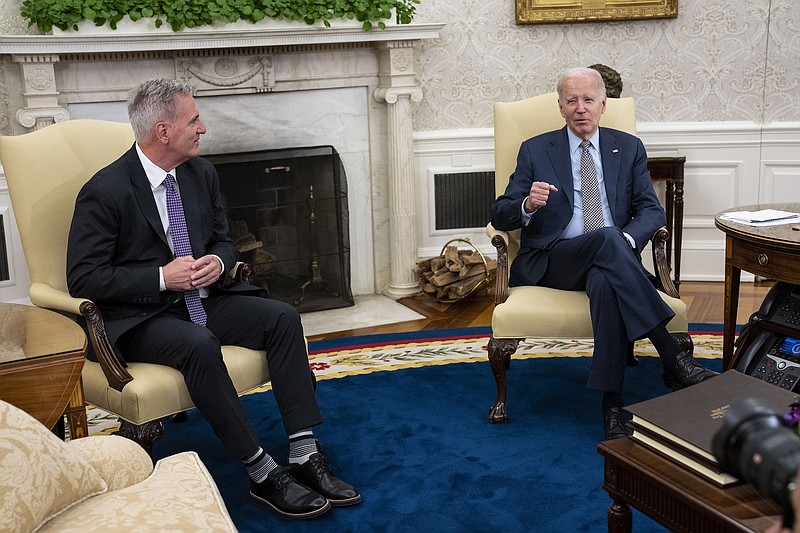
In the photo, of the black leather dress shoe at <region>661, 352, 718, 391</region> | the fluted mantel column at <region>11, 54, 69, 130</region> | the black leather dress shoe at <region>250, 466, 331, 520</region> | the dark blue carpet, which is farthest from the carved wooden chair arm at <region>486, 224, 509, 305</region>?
the fluted mantel column at <region>11, 54, 69, 130</region>

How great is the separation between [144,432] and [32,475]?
1.08 meters


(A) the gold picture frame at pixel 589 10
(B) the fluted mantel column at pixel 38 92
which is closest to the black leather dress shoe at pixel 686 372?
(A) the gold picture frame at pixel 589 10

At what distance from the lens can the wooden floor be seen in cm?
462

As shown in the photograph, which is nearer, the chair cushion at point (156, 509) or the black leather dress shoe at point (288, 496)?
the chair cushion at point (156, 509)

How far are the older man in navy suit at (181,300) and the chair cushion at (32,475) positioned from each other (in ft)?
3.29

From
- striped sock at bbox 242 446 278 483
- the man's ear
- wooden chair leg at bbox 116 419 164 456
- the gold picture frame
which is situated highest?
the gold picture frame

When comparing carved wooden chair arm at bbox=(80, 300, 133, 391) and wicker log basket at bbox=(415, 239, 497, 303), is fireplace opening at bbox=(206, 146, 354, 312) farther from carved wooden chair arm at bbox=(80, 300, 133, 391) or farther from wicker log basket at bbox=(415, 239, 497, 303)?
carved wooden chair arm at bbox=(80, 300, 133, 391)

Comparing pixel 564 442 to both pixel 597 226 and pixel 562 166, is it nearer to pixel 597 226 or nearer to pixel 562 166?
pixel 597 226

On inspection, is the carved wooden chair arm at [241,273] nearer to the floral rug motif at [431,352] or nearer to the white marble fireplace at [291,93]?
the floral rug motif at [431,352]

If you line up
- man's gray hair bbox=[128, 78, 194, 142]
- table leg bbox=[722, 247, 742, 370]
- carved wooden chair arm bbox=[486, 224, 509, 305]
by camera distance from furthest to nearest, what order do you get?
carved wooden chair arm bbox=[486, 224, 509, 305]
table leg bbox=[722, 247, 742, 370]
man's gray hair bbox=[128, 78, 194, 142]

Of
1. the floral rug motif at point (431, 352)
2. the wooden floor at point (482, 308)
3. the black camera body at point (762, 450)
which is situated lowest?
the floral rug motif at point (431, 352)

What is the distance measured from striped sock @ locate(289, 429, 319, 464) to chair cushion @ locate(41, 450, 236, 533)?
95 centimetres

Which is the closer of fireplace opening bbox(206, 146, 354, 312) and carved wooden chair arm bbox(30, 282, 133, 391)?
carved wooden chair arm bbox(30, 282, 133, 391)

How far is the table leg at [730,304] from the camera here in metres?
3.32
